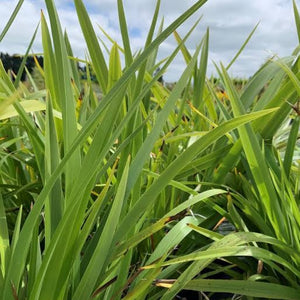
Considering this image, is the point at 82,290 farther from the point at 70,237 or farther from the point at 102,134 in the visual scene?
the point at 102,134

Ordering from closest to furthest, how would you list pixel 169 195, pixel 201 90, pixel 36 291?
pixel 36 291 → pixel 169 195 → pixel 201 90

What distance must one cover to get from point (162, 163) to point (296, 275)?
31 cm

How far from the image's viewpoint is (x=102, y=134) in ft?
1.48

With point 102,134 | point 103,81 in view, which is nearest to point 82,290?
point 102,134

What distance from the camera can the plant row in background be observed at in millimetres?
388

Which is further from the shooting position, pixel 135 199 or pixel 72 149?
pixel 135 199

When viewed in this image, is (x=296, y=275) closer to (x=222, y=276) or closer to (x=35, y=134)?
(x=222, y=276)

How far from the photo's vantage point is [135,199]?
0.52 meters

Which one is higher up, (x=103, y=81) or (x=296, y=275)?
(x=103, y=81)

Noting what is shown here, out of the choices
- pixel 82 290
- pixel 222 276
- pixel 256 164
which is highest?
pixel 256 164

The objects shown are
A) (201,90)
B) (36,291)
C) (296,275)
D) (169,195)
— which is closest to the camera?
(36,291)

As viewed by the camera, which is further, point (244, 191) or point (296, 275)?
point (244, 191)

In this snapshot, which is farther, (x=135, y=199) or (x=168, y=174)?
(x=135, y=199)

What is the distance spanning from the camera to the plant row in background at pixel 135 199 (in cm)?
39
